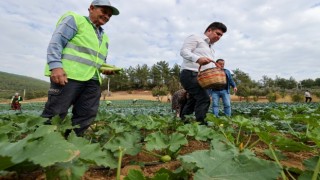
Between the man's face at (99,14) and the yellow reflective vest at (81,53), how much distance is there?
0.09m

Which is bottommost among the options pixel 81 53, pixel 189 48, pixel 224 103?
pixel 224 103

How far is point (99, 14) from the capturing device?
11.1 feet

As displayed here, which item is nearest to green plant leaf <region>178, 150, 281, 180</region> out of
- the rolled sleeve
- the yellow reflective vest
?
the yellow reflective vest

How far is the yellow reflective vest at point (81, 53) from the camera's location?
322 centimetres

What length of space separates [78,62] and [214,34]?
2.29 m

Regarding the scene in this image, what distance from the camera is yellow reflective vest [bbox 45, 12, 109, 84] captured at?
3219 millimetres

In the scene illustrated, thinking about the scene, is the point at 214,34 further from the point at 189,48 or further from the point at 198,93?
the point at 198,93

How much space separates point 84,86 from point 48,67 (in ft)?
1.54

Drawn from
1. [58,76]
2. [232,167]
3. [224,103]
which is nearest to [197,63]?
[58,76]

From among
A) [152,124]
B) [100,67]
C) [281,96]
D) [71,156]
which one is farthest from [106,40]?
[281,96]

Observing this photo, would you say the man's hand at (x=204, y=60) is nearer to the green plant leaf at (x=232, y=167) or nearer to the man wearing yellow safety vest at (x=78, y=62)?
the man wearing yellow safety vest at (x=78, y=62)

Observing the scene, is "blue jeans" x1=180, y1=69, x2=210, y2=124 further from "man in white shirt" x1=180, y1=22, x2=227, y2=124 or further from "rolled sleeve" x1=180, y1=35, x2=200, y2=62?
"rolled sleeve" x1=180, y1=35, x2=200, y2=62

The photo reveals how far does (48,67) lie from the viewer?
310 centimetres

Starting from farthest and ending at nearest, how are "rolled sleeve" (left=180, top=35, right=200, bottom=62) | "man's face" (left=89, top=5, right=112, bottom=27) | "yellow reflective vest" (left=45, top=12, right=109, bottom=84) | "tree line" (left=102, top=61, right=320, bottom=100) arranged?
"tree line" (left=102, top=61, right=320, bottom=100), "rolled sleeve" (left=180, top=35, right=200, bottom=62), "man's face" (left=89, top=5, right=112, bottom=27), "yellow reflective vest" (left=45, top=12, right=109, bottom=84)
